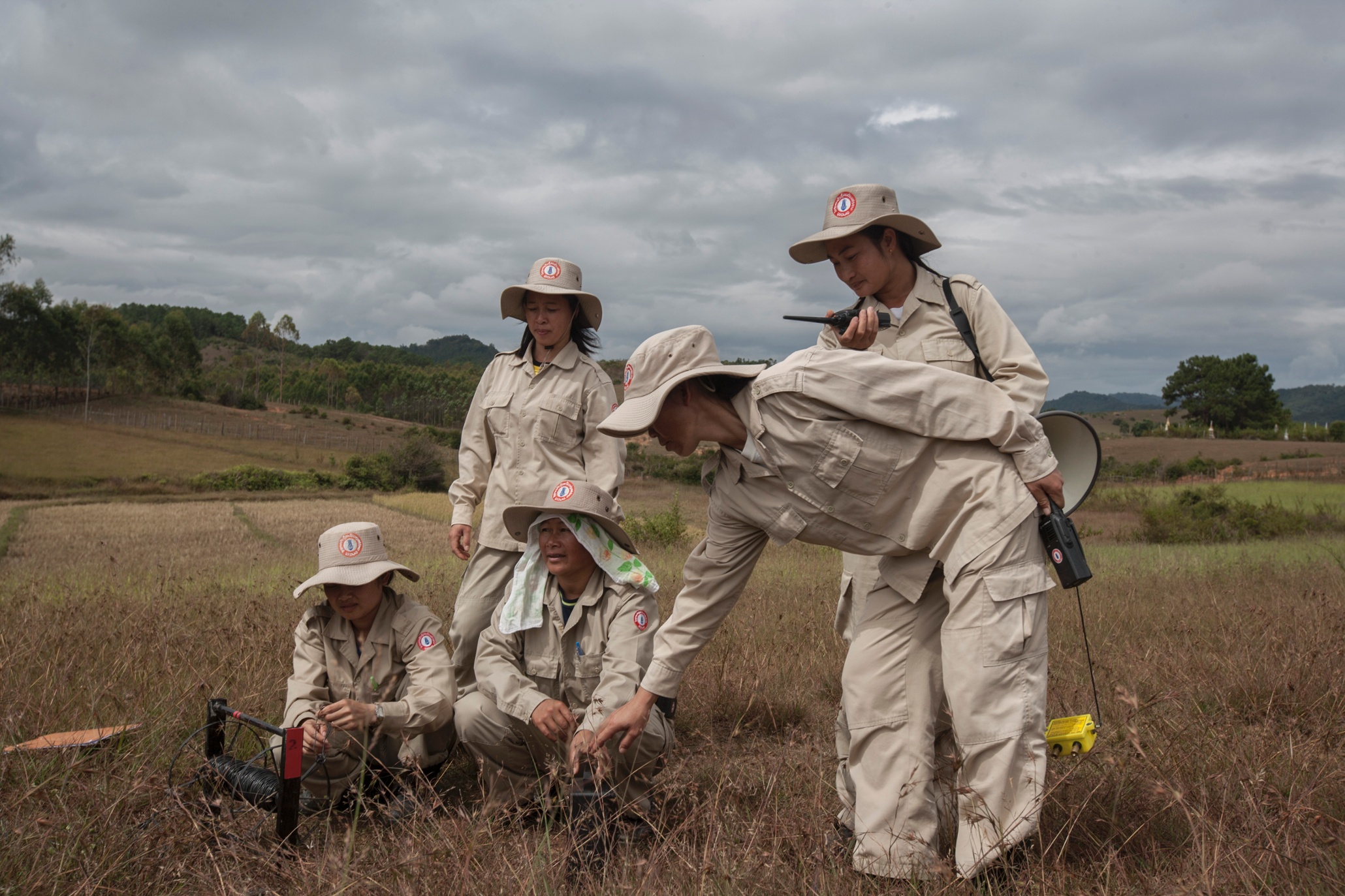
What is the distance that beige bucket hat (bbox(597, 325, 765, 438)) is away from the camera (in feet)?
7.98

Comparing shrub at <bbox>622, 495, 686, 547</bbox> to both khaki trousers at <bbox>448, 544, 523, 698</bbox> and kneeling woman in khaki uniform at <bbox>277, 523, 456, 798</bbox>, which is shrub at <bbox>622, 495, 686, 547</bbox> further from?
kneeling woman in khaki uniform at <bbox>277, 523, 456, 798</bbox>

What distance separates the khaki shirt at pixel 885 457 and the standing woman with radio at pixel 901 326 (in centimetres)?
33

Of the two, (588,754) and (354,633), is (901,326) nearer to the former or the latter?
(588,754)

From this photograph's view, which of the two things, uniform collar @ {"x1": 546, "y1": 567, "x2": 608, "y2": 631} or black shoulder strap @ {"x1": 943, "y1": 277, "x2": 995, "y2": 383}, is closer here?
black shoulder strap @ {"x1": 943, "y1": 277, "x2": 995, "y2": 383}

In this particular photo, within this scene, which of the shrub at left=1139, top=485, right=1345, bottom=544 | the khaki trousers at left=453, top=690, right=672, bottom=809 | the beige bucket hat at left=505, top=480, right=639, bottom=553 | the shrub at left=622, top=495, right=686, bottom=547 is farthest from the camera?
the shrub at left=1139, top=485, right=1345, bottom=544

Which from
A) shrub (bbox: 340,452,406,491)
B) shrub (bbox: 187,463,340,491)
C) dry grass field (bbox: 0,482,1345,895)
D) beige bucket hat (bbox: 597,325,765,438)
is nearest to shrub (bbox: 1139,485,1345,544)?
dry grass field (bbox: 0,482,1345,895)

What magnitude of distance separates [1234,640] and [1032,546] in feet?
13.5

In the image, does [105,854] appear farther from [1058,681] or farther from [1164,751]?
[1058,681]

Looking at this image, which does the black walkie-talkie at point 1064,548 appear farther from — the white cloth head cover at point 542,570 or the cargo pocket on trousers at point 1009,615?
the white cloth head cover at point 542,570

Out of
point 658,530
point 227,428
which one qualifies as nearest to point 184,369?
point 227,428

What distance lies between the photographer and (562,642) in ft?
12.4

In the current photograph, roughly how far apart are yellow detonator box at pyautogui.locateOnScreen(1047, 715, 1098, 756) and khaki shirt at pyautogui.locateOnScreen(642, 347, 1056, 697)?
585 millimetres

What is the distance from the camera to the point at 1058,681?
485 cm

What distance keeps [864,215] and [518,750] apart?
2502 millimetres
